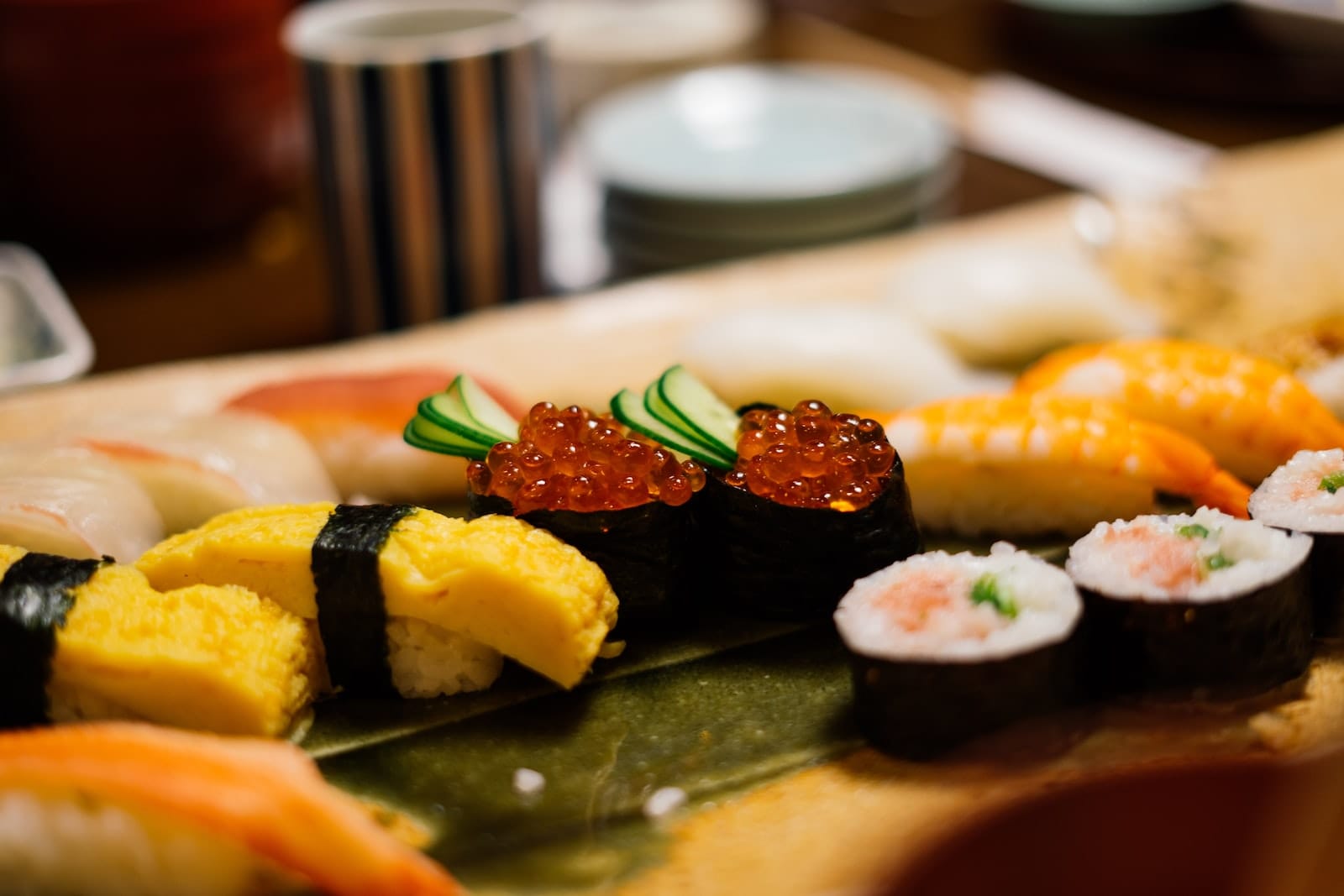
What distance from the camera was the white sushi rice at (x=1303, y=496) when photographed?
186 centimetres

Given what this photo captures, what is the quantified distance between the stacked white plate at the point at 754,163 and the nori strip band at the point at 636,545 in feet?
5.06

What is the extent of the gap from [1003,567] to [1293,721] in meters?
0.43

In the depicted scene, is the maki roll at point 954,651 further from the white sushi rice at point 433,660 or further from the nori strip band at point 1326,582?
the white sushi rice at point 433,660

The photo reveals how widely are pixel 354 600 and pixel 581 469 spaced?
371mm

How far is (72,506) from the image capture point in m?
1.93

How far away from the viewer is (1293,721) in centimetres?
171

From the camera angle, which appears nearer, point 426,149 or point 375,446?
point 375,446

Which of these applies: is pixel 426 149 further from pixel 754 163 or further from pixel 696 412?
pixel 696 412

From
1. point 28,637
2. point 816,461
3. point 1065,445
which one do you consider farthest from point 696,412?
point 28,637

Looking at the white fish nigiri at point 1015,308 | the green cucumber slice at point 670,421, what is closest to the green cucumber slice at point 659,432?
the green cucumber slice at point 670,421

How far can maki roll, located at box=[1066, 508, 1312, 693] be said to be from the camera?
66.9 inches

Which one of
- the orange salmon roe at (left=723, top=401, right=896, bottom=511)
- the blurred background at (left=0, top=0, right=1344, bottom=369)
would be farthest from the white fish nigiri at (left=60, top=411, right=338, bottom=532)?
the blurred background at (left=0, top=0, right=1344, bottom=369)

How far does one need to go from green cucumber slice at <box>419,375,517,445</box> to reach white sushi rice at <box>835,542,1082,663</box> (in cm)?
63

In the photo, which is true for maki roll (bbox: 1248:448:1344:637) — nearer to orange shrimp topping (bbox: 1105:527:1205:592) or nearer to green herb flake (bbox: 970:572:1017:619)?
orange shrimp topping (bbox: 1105:527:1205:592)
